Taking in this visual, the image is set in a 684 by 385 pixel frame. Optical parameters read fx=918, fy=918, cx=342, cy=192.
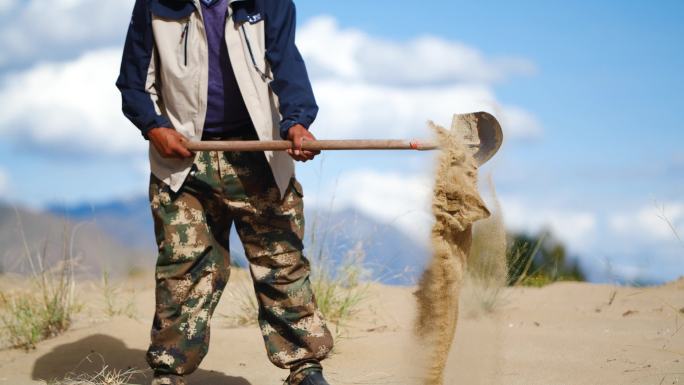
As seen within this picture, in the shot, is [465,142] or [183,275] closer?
[465,142]

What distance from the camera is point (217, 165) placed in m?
4.29

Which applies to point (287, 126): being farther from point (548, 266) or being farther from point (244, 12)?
point (548, 266)

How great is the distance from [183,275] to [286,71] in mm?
1077

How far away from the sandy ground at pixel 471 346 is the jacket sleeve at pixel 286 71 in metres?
1.01

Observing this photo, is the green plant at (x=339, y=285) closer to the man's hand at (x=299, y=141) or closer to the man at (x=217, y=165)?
the man at (x=217, y=165)

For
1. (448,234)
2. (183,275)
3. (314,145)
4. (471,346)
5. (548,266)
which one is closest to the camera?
(448,234)

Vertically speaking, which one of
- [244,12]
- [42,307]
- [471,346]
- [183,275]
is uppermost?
[244,12]

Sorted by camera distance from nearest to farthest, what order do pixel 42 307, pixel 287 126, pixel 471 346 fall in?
pixel 287 126
pixel 471 346
pixel 42 307

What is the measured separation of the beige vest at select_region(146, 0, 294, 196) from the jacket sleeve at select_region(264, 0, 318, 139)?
2.3 inches

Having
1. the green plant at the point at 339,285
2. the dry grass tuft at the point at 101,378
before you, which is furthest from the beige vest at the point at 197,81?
the green plant at the point at 339,285

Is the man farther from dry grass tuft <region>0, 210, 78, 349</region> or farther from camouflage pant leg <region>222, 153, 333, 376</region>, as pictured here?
dry grass tuft <region>0, 210, 78, 349</region>

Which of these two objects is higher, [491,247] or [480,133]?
[480,133]

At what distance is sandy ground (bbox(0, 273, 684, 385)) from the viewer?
4656 millimetres

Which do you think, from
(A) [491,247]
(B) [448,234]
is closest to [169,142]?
(B) [448,234]
